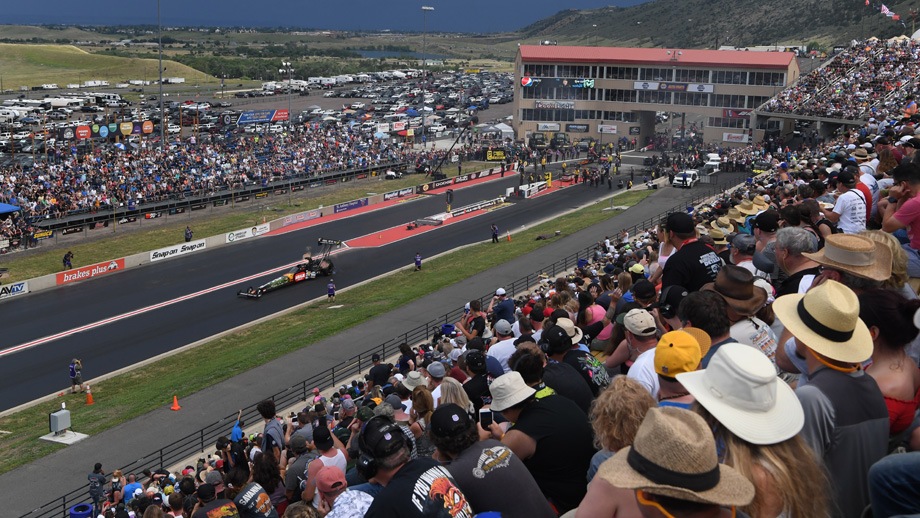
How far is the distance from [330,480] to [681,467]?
13.6 feet

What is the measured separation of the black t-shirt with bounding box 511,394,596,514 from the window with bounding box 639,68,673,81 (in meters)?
82.9

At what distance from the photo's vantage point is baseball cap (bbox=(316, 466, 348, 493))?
7613 mm

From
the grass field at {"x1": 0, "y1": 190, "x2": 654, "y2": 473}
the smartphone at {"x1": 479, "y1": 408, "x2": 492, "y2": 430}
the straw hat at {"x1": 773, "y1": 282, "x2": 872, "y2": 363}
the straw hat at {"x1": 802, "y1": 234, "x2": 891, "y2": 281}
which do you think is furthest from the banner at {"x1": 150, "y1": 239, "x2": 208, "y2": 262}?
the straw hat at {"x1": 773, "y1": 282, "x2": 872, "y2": 363}

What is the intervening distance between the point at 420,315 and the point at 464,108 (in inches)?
3596

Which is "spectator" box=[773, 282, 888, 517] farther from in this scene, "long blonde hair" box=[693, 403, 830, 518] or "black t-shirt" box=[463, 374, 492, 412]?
"black t-shirt" box=[463, 374, 492, 412]

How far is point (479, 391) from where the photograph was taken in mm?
Result: 9586

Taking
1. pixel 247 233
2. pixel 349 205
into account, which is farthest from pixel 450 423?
pixel 349 205

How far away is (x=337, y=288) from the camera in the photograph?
136 feet

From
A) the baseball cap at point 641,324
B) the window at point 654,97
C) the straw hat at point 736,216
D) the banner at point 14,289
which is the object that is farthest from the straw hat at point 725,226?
the window at point 654,97

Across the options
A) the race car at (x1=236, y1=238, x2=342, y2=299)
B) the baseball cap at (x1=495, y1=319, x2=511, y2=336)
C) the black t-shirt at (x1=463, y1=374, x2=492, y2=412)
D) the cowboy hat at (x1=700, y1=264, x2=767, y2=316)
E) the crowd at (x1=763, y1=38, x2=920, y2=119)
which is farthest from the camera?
the crowd at (x1=763, y1=38, x2=920, y2=119)

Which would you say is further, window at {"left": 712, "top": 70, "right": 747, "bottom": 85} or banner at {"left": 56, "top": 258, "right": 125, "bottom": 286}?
window at {"left": 712, "top": 70, "right": 747, "bottom": 85}

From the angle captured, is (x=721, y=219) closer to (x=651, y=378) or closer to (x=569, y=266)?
(x=651, y=378)

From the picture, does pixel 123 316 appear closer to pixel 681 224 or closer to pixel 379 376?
pixel 379 376

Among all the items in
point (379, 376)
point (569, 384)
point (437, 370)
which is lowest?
point (379, 376)
